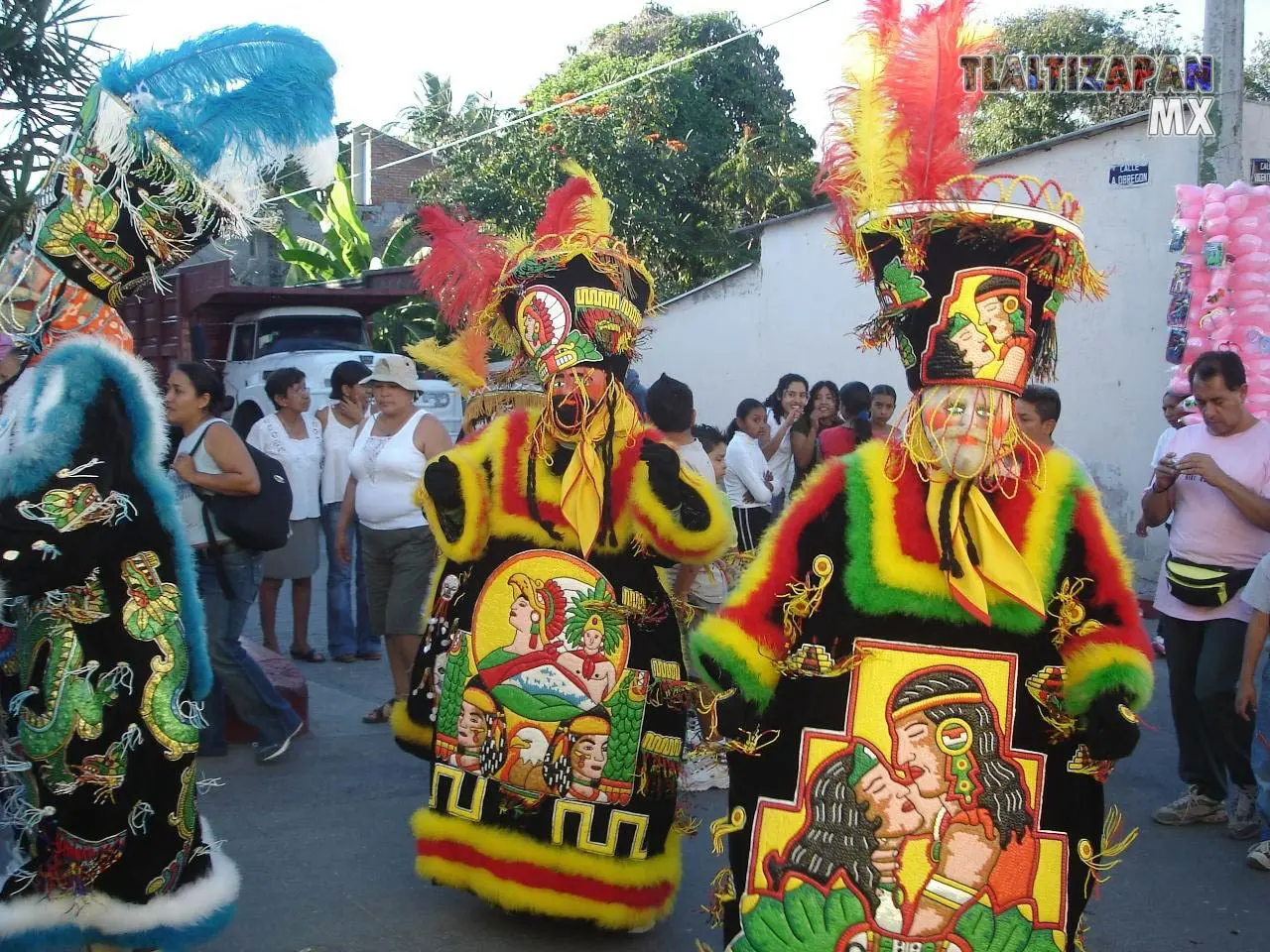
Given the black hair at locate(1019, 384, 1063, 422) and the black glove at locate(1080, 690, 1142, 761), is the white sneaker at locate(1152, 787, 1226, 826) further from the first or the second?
the black glove at locate(1080, 690, 1142, 761)

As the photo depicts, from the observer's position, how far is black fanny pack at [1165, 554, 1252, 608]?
5.52m

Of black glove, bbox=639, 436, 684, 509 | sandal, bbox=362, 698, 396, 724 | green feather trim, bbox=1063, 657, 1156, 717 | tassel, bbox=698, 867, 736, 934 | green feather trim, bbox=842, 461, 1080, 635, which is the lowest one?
sandal, bbox=362, 698, 396, 724

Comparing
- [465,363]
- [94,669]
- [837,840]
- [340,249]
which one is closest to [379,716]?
[465,363]

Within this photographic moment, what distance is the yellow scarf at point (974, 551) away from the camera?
3.18m

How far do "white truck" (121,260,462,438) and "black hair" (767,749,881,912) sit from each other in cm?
1369

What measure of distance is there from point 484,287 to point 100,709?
2162 mm

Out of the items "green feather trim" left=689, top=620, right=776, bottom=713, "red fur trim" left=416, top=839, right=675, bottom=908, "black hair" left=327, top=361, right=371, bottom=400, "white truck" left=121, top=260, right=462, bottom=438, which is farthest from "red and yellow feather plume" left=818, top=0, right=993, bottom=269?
"white truck" left=121, top=260, right=462, bottom=438

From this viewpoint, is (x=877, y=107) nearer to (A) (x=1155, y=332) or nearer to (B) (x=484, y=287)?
(B) (x=484, y=287)

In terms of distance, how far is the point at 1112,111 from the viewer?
76.5 ft

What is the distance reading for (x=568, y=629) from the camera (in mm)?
4395

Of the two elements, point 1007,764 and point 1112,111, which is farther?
point 1112,111

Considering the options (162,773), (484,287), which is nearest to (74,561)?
(162,773)

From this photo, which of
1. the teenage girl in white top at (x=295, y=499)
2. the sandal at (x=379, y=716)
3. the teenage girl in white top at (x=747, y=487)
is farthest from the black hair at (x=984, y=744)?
the teenage girl in white top at (x=295, y=499)

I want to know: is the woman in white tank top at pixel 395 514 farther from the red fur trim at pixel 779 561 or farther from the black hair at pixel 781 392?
the red fur trim at pixel 779 561
